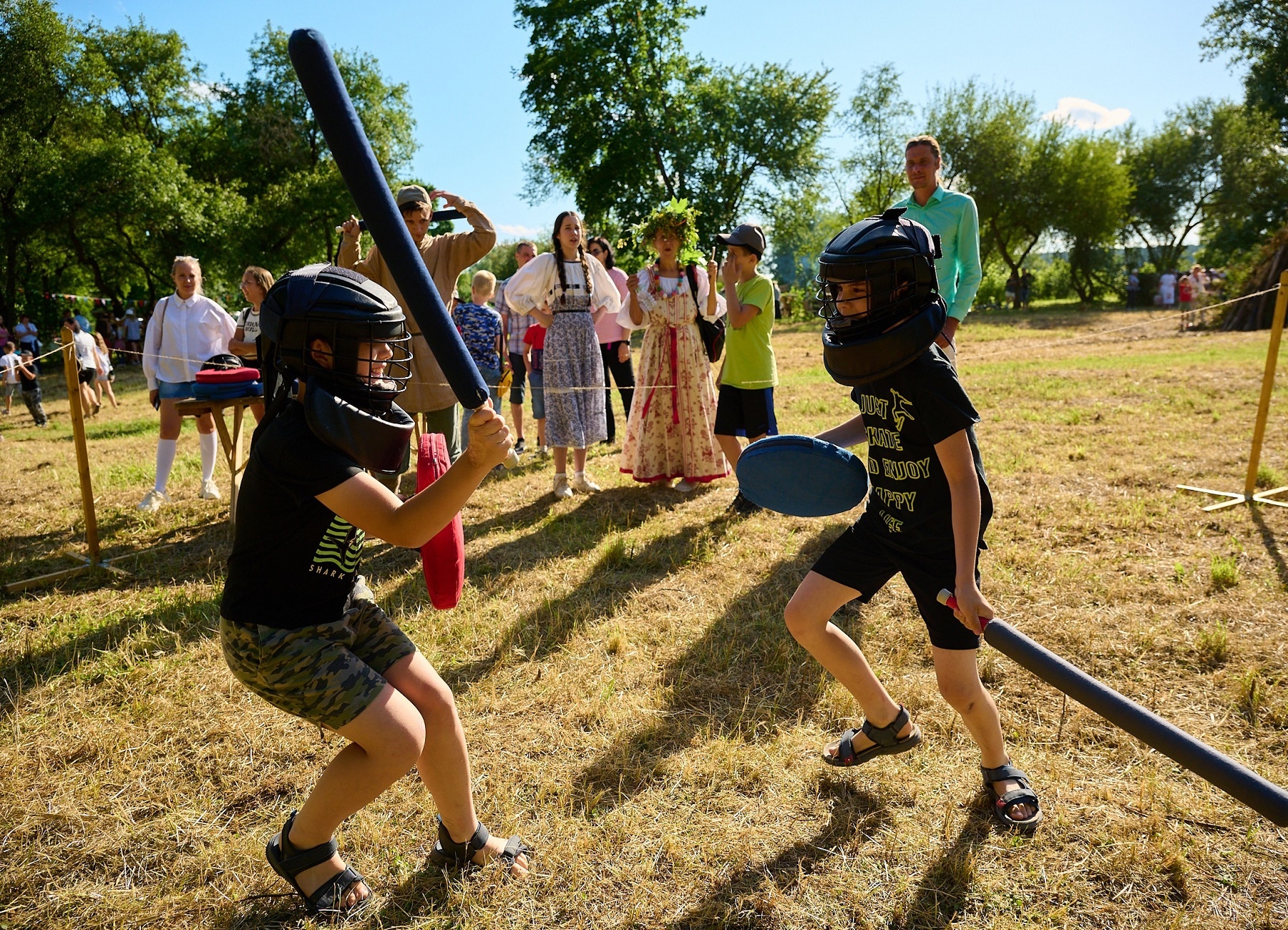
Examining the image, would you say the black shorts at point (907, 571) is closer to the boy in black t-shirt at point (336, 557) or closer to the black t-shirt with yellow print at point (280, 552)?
the boy in black t-shirt at point (336, 557)

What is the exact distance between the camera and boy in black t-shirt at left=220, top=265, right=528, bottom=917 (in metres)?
2.01

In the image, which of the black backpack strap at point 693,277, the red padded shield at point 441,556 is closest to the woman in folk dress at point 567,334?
the black backpack strap at point 693,277

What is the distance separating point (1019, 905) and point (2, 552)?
7.32 metres

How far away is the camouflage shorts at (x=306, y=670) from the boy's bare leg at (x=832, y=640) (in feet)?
4.66

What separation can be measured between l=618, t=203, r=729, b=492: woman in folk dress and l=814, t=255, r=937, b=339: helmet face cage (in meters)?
4.27

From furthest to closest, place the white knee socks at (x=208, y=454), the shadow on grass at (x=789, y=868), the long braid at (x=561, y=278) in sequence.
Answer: the white knee socks at (x=208, y=454), the long braid at (x=561, y=278), the shadow on grass at (x=789, y=868)

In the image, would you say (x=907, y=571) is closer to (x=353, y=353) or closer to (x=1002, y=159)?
(x=353, y=353)

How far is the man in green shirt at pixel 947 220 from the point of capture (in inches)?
196

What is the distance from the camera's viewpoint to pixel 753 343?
6.08 m

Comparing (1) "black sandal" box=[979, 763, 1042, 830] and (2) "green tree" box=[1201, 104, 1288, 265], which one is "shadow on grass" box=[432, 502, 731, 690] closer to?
(1) "black sandal" box=[979, 763, 1042, 830]

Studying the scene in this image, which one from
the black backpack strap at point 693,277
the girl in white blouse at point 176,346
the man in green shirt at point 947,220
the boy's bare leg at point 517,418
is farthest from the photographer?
the boy's bare leg at point 517,418

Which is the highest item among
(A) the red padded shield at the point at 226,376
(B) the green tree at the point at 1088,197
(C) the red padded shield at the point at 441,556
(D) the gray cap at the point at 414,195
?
(B) the green tree at the point at 1088,197

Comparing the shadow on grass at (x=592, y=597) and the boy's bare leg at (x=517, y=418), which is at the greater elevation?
the boy's bare leg at (x=517, y=418)

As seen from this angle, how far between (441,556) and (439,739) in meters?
0.55
